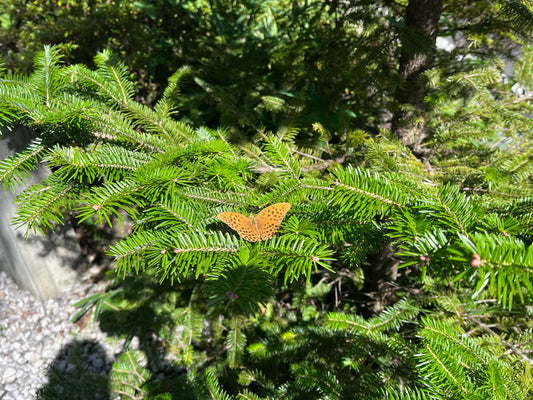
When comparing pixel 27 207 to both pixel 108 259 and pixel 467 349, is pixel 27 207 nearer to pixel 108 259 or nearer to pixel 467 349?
pixel 467 349

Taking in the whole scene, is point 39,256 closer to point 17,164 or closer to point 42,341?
point 42,341

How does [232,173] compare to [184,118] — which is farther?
[184,118]

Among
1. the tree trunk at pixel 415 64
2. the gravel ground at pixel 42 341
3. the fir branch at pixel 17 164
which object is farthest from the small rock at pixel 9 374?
the tree trunk at pixel 415 64

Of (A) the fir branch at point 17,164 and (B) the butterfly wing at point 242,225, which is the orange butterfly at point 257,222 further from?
(A) the fir branch at point 17,164

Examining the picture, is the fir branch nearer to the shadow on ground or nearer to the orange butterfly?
the orange butterfly

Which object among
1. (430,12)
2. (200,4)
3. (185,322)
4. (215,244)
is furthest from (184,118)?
(215,244)

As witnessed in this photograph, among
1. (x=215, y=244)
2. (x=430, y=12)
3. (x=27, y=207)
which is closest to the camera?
(x=215, y=244)

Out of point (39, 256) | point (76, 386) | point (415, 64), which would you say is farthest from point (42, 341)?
point (415, 64)
